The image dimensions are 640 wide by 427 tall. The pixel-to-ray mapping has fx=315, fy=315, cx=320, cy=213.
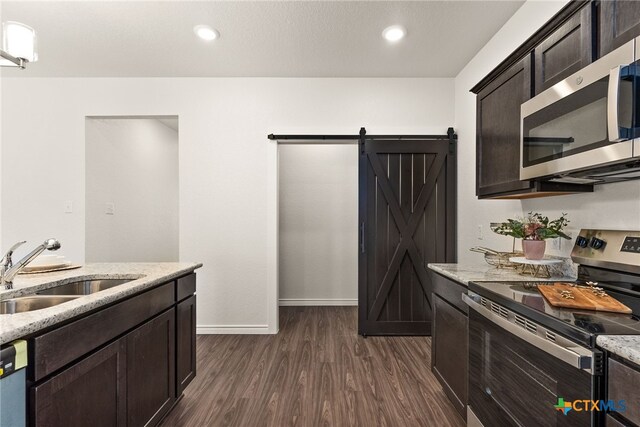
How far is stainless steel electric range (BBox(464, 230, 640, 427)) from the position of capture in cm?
91

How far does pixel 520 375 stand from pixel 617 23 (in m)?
1.37

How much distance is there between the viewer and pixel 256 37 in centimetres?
260

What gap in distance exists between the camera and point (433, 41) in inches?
104

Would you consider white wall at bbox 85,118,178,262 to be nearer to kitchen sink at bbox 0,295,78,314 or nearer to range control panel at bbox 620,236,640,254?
kitchen sink at bbox 0,295,78,314

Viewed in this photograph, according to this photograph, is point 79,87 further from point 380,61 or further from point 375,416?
point 375,416

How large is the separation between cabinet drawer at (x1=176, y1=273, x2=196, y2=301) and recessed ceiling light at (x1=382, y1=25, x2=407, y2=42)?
2373 millimetres

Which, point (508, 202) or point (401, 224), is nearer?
point (508, 202)

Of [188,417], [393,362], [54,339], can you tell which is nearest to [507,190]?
[393,362]

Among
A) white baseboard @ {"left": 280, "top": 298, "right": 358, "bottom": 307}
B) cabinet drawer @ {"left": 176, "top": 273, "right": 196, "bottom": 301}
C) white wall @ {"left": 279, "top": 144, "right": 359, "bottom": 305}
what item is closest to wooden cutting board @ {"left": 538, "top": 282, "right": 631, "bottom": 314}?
cabinet drawer @ {"left": 176, "top": 273, "right": 196, "bottom": 301}

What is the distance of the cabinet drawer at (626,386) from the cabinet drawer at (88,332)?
5.47 feet

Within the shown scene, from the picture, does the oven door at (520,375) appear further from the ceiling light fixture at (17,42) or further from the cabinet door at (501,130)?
the ceiling light fixture at (17,42)

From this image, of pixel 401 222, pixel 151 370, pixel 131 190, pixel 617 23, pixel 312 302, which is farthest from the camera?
pixel 312 302

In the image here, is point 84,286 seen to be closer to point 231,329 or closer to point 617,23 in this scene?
point 231,329

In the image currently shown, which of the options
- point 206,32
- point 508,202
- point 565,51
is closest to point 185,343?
point 206,32
